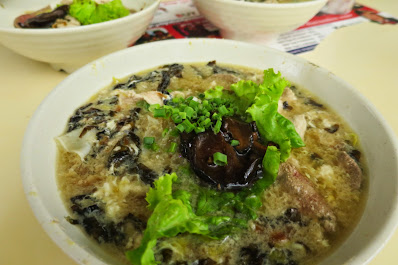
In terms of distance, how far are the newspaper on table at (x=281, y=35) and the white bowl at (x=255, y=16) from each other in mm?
282

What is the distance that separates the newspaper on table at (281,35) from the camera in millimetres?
2970

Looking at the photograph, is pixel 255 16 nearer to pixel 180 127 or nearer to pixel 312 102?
pixel 312 102

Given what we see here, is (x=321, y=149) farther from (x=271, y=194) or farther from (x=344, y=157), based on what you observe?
(x=271, y=194)

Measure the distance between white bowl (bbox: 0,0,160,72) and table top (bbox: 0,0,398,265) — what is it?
0.91ft

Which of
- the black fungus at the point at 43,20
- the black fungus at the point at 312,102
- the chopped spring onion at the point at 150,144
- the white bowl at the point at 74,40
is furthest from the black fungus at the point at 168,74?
the black fungus at the point at 43,20

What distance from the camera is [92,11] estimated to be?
2525mm

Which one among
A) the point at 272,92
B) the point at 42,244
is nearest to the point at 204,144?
the point at 272,92

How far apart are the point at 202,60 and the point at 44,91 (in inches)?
46.6

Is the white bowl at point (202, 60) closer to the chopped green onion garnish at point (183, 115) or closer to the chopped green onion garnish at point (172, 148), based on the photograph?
the chopped green onion garnish at point (172, 148)

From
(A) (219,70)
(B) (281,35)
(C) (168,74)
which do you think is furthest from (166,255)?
(B) (281,35)

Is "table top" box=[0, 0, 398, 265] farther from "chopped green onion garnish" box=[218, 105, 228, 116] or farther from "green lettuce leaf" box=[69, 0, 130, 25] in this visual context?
"chopped green onion garnish" box=[218, 105, 228, 116]

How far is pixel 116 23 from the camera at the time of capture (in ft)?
7.14

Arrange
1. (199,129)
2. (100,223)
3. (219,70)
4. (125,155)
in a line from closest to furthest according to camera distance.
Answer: (100,223)
(199,129)
(125,155)
(219,70)

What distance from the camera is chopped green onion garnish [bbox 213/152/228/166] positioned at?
4.64 ft
